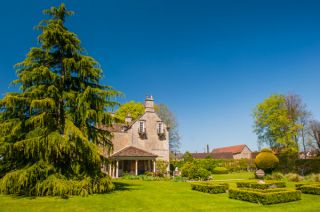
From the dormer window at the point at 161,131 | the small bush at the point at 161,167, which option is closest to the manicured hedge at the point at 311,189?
the small bush at the point at 161,167

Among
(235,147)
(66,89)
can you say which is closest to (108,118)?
(66,89)

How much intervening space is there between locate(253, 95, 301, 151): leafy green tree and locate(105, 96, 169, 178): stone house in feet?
60.6

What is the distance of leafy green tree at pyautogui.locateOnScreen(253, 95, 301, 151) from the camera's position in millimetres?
37969

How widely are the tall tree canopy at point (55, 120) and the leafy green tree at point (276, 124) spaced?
1277 inches

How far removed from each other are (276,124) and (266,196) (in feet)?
100

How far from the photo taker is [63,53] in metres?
14.9

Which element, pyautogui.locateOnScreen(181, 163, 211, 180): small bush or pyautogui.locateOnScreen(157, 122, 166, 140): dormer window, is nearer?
pyautogui.locateOnScreen(181, 163, 211, 180): small bush

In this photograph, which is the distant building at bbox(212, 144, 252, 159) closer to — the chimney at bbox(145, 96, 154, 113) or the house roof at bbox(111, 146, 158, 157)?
the chimney at bbox(145, 96, 154, 113)

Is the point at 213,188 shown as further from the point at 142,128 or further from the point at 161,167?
the point at 142,128

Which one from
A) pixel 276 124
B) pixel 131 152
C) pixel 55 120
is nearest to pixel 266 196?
pixel 55 120

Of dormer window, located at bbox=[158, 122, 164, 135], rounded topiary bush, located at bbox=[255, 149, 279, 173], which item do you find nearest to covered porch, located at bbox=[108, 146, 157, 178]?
dormer window, located at bbox=[158, 122, 164, 135]

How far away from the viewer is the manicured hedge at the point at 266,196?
12073 millimetres

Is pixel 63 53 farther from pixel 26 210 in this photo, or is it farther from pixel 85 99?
pixel 26 210

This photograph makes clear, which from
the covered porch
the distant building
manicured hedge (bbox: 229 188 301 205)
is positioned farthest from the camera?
the distant building
